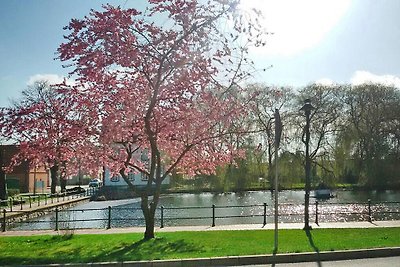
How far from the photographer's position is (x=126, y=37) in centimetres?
1435

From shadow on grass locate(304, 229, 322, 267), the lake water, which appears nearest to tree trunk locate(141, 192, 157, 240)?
the lake water

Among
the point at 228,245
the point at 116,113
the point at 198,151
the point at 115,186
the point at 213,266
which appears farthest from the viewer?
the point at 115,186

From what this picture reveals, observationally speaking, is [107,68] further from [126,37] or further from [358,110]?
[358,110]

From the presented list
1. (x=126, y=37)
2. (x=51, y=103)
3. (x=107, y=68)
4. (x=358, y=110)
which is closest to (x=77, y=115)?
(x=51, y=103)

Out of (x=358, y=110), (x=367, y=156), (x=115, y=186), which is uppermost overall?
(x=358, y=110)

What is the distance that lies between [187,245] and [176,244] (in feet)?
1.37

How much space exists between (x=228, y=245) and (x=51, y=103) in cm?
706

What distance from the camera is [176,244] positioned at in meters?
13.4

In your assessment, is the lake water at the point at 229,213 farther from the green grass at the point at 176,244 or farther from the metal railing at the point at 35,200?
the green grass at the point at 176,244

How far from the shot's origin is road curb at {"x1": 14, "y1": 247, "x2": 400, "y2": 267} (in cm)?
1073

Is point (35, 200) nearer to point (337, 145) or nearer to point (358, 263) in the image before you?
point (337, 145)

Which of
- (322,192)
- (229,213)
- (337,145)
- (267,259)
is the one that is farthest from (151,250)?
(337,145)

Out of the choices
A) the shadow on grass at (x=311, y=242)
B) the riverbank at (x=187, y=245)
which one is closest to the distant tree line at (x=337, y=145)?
the shadow on grass at (x=311, y=242)

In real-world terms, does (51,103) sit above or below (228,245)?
above
